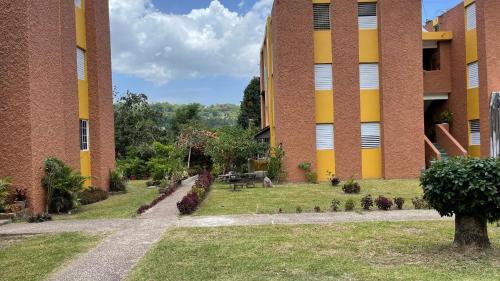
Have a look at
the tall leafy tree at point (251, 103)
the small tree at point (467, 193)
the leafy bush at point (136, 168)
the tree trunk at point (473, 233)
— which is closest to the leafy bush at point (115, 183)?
the leafy bush at point (136, 168)

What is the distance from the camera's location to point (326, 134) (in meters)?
24.4

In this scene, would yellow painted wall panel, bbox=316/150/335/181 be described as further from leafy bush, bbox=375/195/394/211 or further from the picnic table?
leafy bush, bbox=375/195/394/211

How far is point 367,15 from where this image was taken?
80.6 feet

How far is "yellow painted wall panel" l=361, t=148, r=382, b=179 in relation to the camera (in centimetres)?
2445

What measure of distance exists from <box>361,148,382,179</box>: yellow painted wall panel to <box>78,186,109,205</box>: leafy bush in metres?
13.0

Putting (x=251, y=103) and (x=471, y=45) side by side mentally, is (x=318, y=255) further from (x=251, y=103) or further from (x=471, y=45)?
(x=251, y=103)

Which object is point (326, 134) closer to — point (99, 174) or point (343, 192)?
point (343, 192)

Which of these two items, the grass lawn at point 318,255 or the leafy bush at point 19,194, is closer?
the grass lawn at point 318,255

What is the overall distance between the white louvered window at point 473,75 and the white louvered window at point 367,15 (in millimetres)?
6517

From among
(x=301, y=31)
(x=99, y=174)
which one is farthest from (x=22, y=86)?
(x=301, y=31)

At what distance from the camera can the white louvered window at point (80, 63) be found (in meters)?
20.7

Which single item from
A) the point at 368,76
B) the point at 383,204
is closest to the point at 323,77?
the point at 368,76

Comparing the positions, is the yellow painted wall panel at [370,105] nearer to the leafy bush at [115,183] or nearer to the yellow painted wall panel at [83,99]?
the leafy bush at [115,183]

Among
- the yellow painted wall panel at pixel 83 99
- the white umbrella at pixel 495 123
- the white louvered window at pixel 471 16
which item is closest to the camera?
the yellow painted wall panel at pixel 83 99
